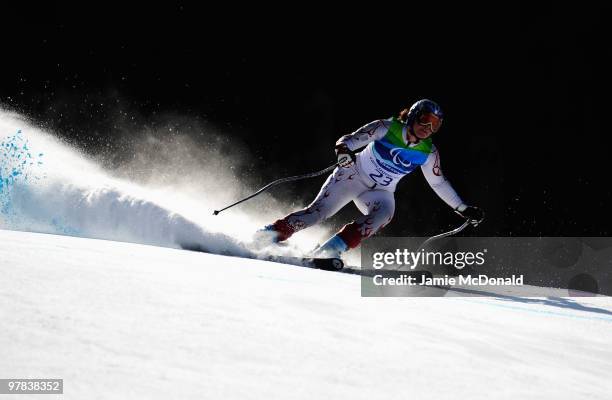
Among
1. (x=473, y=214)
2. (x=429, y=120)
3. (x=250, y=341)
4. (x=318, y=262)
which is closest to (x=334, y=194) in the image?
(x=318, y=262)

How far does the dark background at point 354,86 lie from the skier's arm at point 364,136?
3.99 m

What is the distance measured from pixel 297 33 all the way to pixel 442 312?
7.73m

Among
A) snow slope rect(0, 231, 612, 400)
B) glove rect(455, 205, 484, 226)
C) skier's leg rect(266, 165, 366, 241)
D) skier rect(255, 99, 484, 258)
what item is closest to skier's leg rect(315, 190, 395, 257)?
skier rect(255, 99, 484, 258)

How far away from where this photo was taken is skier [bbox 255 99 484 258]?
487cm

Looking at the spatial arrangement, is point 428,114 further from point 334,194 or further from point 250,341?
point 250,341

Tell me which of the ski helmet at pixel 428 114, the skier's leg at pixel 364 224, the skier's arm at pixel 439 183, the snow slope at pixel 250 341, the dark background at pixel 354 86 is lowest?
the snow slope at pixel 250 341

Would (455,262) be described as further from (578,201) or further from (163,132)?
(163,132)

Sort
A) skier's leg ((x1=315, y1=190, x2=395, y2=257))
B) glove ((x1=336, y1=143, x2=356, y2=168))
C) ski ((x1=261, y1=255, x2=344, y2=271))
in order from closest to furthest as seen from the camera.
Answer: ski ((x1=261, y1=255, x2=344, y2=271)) → skier's leg ((x1=315, y1=190, x2=395, y2=257)) → glove ((x1=336, y1=143, x2=356, y2=168))

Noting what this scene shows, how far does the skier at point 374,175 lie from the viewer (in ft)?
16.0

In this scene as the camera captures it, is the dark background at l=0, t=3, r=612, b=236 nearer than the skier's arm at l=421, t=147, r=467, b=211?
No

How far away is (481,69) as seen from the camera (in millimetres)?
8969

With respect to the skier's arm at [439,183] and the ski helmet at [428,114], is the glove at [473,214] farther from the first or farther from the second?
the ski helmet at [428,114]

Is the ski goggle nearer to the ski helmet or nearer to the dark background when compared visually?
the ski helmet

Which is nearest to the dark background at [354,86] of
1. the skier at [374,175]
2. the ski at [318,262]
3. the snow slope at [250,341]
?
the skier at [374,175]
